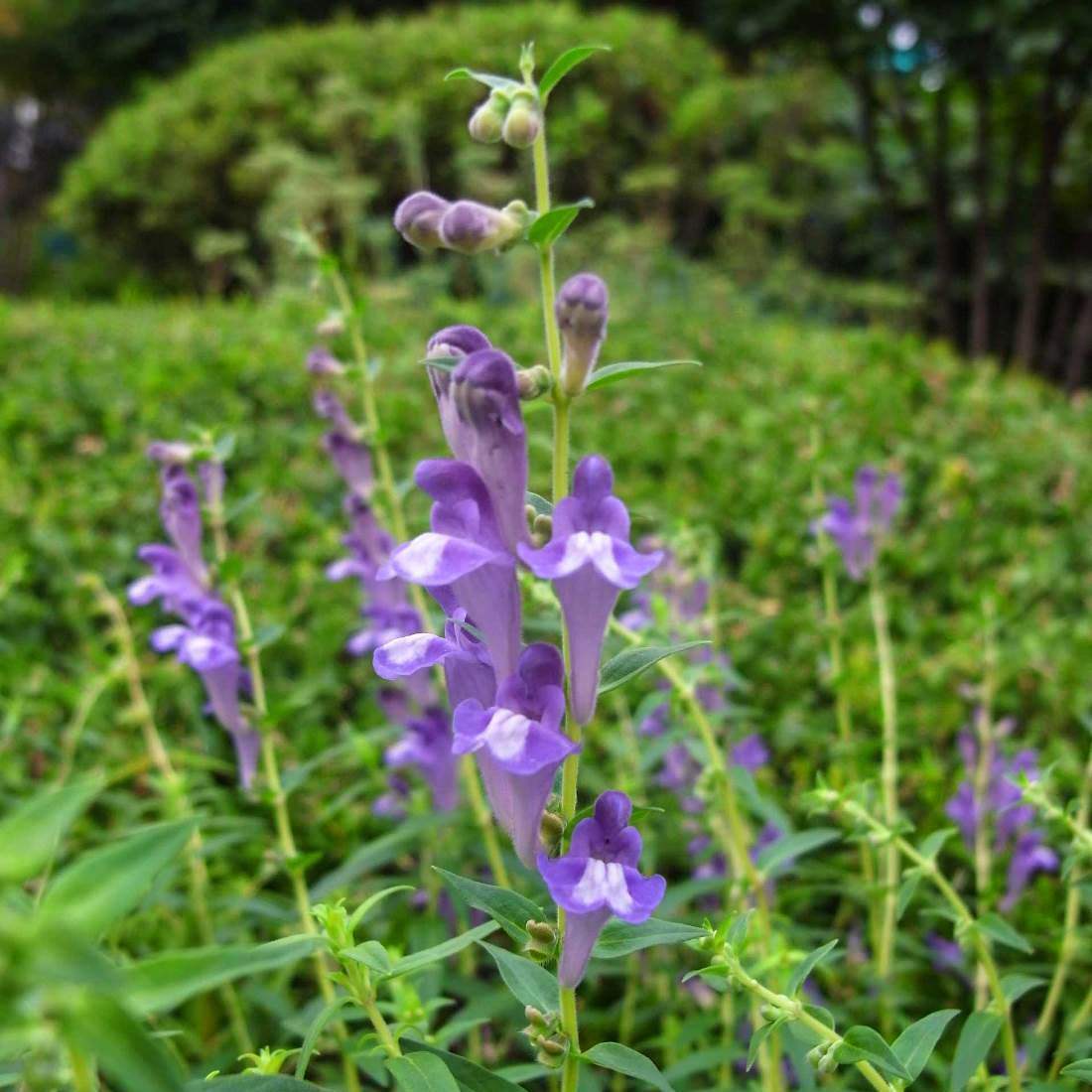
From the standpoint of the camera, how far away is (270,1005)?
196 cm

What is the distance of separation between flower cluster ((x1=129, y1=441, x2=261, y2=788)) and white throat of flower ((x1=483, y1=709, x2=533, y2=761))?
1039mm

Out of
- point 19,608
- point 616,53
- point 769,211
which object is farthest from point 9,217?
point 19,608

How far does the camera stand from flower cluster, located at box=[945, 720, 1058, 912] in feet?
7.75

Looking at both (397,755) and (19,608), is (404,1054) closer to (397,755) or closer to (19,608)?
(397,755)

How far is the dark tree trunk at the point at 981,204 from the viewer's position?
8266 millimetres

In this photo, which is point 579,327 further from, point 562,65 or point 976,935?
point 976,935

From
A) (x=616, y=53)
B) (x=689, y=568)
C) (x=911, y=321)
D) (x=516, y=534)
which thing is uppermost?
(x=616, y=53)

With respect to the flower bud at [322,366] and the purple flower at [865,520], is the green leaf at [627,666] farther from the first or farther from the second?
the purple flower at [865,520]

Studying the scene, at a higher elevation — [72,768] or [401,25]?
[401,25]

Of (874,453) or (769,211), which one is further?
(769,211)

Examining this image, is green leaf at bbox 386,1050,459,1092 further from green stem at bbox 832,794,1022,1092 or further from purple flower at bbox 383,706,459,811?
purple flower at bbox 383,706,459,811

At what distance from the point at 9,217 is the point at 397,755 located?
20361 mm

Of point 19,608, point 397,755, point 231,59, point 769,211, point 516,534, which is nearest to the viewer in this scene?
point 516,534

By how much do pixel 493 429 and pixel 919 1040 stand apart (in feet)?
2.72
